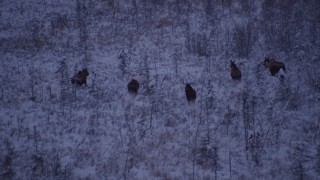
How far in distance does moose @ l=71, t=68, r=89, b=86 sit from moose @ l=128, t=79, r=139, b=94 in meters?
1.86

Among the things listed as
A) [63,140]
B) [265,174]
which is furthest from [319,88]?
[63,140]

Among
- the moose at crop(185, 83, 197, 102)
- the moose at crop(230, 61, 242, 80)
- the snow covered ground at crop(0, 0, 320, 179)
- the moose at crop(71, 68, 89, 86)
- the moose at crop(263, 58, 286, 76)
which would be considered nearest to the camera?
the snow covered ground at crop(0, 0, 320, 179)

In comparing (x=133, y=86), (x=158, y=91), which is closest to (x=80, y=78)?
(x=133, y=86)

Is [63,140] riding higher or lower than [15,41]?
lower

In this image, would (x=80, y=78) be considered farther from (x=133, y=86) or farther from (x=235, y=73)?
(x=235, y=73)

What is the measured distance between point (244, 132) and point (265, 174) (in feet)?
5.86

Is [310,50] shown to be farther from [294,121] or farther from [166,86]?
[166,86]

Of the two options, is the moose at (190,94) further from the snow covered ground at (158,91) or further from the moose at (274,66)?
the moose at (274,66)

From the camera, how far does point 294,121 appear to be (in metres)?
12.1

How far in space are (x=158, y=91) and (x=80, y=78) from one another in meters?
3.25

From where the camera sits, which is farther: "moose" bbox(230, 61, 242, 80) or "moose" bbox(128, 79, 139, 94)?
"moose" bbox(230, 61, 242, 80)

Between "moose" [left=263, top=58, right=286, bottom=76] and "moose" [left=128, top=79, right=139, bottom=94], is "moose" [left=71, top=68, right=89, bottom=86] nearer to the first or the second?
"moose" [left=128, top=79, right=139, bottom=94]

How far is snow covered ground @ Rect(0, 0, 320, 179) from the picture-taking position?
1076 centimetres

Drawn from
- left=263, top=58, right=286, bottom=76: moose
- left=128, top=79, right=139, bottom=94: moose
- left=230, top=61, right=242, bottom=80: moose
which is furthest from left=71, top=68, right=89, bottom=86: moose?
left=263, top=58, right=286, bottom=76: moose
